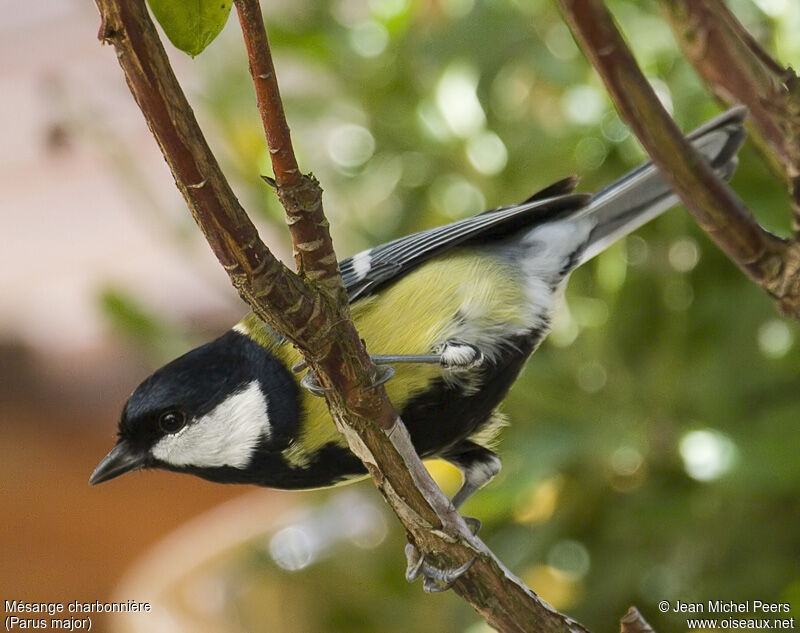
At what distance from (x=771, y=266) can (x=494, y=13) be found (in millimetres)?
685

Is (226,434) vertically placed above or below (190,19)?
below

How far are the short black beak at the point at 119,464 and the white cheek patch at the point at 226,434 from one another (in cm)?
4

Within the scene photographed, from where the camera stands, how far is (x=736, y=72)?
0.56 m

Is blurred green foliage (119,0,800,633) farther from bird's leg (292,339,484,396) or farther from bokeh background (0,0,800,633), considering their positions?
bird's leg (292,339,484,396)

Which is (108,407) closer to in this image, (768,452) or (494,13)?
(494,13)

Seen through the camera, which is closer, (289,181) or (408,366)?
(289,181)

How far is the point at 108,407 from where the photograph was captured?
2568mm

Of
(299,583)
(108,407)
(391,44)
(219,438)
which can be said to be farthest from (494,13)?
(108,407)

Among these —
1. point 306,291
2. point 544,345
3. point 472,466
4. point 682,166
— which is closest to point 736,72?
point 682,166

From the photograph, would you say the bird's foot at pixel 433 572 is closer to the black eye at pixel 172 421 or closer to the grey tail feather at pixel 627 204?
the black eye at pixel 172 421

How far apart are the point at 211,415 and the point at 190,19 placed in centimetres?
41

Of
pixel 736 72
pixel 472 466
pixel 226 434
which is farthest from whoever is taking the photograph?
pixel 472 466

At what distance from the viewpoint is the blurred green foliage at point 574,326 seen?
3.31 feet

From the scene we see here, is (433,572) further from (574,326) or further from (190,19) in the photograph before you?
(574,326)
